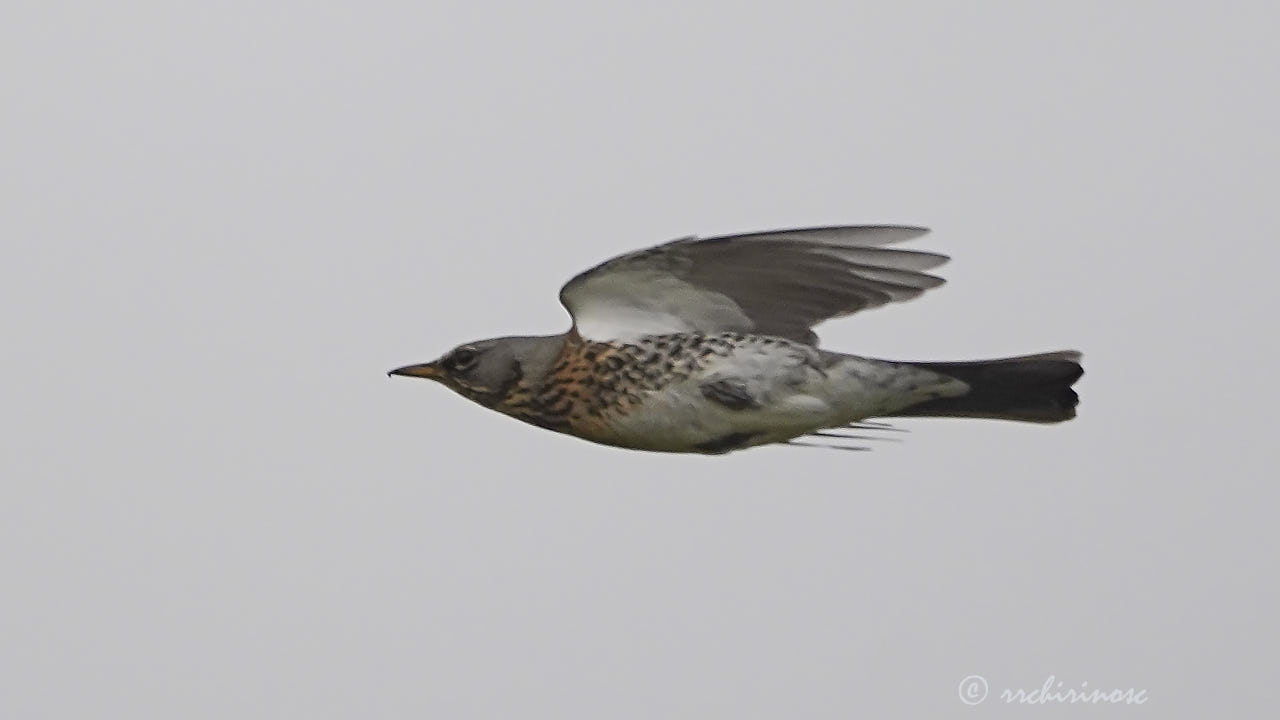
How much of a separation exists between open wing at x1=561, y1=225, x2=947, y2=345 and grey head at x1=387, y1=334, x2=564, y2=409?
24cm

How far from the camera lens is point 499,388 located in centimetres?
954

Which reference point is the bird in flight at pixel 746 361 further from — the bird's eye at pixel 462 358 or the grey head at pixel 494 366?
the bird's eye at pixel 462 358

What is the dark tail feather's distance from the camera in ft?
30.4

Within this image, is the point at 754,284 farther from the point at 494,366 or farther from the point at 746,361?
the point at 494,366

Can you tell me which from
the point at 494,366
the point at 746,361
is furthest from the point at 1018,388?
the point at 494,366

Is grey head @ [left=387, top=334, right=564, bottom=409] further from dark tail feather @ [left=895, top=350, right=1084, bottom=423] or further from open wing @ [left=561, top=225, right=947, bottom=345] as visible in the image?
dark tail feather @ [left=895, top=350, right=1084, bottom=423]

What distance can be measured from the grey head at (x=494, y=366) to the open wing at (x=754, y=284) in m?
0.24

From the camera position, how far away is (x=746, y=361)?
913 centimetres

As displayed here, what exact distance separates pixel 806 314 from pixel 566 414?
111cm

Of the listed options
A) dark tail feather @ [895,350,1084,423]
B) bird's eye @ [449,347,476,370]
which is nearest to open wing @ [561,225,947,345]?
dark tail feather @ [895,350,1084,423]

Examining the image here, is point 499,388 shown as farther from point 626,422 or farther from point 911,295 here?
point 911,295

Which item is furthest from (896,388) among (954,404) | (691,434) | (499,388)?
(499,388)

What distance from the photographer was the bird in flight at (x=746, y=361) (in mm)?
9102

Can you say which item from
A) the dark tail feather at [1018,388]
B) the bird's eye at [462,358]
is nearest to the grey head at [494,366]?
the bird's eye at [462,358]
